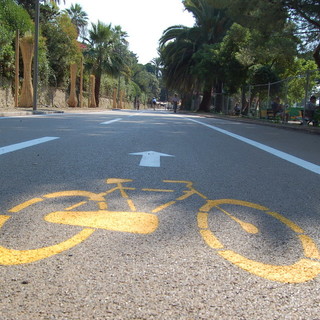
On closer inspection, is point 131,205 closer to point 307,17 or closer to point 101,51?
point 307,17

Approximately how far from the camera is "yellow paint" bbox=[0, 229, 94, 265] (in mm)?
1865

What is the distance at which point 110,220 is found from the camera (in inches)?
97.3

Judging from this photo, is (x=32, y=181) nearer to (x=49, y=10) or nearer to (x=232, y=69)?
(x=232, y=69)

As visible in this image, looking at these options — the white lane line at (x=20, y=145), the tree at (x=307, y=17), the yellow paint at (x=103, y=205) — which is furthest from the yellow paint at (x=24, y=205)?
the tree at (x=307, y=17)

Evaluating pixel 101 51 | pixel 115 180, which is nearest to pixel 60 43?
pixel 101 51

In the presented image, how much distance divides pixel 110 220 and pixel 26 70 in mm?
20769

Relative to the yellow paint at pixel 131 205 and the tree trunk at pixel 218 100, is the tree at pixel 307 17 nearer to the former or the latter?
the yellow paint at pixel 131 205

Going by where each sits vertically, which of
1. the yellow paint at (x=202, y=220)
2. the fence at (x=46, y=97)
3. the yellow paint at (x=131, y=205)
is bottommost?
the yellow paint at (x=202, y=220)

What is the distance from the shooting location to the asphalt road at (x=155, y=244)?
1552mm

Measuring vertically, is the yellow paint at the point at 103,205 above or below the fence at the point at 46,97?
below

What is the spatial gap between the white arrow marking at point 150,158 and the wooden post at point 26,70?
1755 centimetres

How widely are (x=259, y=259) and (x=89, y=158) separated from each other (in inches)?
132

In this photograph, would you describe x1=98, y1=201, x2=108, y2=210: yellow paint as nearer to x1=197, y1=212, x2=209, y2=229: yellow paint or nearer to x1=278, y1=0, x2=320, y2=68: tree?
x1=197, y1=212, x2=209, y2=229: yellow paint

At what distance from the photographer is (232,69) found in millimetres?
28062
